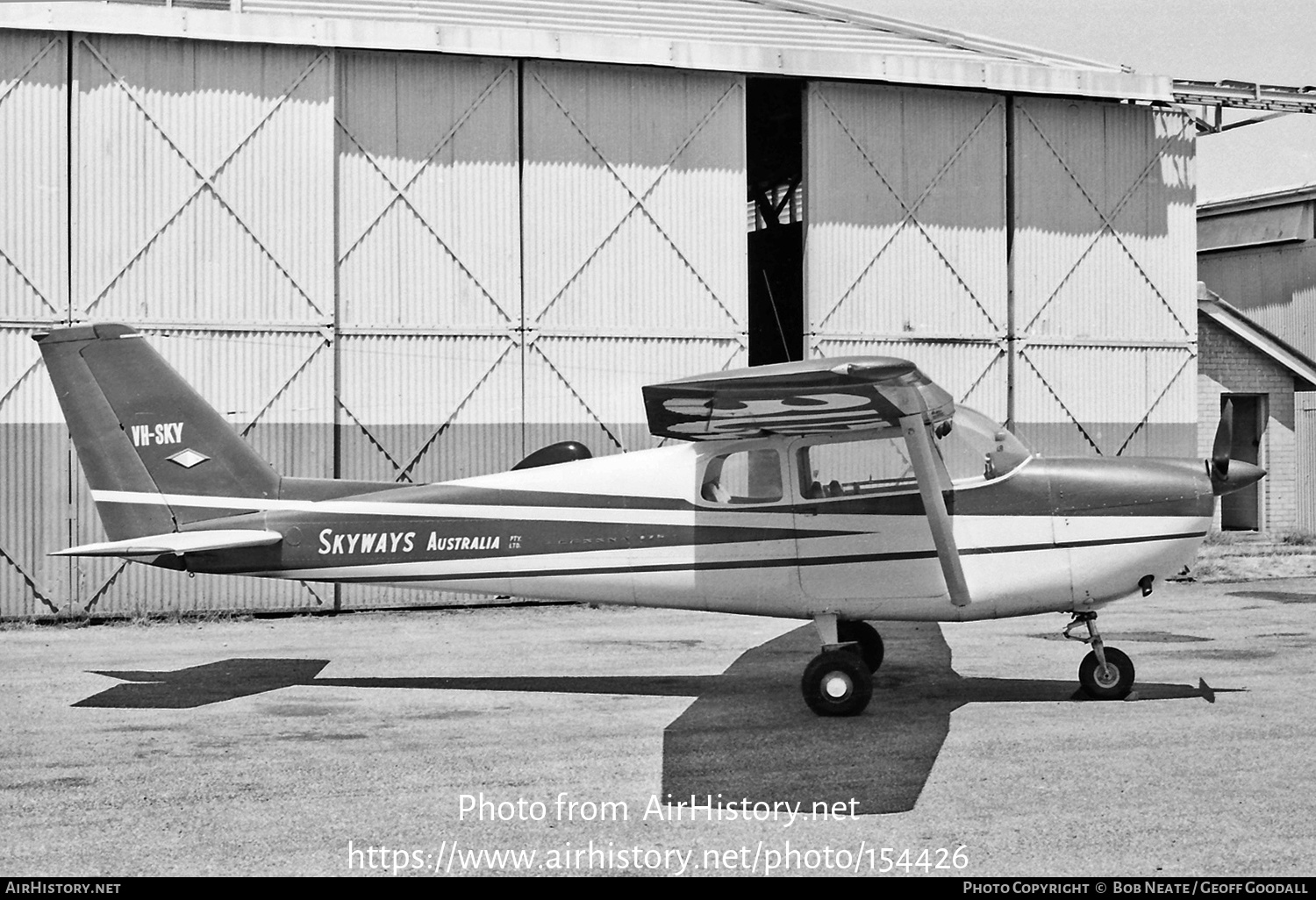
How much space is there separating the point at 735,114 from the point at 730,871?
44.8 feet

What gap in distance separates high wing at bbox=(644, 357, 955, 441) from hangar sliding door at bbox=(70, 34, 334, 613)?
8.08 m

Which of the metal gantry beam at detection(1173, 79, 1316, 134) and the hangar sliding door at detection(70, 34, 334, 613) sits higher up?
the metal gantry beam at detection(1173, 79, 1316, 134)

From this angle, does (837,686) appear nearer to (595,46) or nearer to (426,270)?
(426,270)

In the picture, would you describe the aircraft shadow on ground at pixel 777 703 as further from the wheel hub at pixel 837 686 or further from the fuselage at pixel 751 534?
the fuselage at pixel 751 534

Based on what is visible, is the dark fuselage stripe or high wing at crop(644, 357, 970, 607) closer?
high wing at crop(644, 357, 970, 607)

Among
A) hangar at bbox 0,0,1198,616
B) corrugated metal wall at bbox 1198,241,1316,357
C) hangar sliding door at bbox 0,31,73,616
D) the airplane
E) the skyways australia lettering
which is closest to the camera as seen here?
the airplane

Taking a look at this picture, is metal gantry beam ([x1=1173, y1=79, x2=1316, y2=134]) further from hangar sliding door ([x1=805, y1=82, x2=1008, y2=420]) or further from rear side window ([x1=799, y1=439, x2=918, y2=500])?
rear side window ([x1=799, y1=439, x2=918, y2=500])

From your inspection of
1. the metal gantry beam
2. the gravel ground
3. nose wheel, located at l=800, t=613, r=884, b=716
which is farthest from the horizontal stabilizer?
the metal gantry beam

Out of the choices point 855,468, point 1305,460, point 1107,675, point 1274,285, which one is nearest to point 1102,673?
point 1107,675

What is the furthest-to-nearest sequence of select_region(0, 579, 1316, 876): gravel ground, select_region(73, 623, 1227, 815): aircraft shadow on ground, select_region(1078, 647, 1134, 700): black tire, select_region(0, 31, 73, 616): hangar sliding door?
1. select_region(0, 31, 73, 616): hangar sliding door
2. select_region(1078, 647, 1134, 700): black tire
3. select_region(73, 623, 1227, 815): aircraft shadow on ground
4. select_region(0, 579, 1316, 876): gravel ground

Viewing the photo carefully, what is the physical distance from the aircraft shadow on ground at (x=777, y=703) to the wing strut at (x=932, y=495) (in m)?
1.14

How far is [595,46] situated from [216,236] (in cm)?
563

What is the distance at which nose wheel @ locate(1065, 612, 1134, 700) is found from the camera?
9688 millimetres
